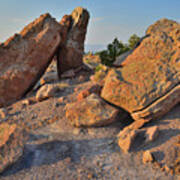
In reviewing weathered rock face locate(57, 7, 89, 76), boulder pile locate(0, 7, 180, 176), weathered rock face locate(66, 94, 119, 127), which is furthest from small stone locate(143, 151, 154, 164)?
weathered rock face locate(57, 7, 89, 76)

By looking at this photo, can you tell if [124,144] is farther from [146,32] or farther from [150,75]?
[146,32]

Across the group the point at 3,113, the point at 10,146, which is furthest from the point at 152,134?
the point at 3,113

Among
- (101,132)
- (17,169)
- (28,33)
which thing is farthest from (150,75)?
(28,33)

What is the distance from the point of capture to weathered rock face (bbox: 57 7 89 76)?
15727mm

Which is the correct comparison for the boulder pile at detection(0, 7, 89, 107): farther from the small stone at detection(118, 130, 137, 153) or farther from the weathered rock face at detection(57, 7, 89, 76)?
the small stone at detection(118, 130, 137, 153)

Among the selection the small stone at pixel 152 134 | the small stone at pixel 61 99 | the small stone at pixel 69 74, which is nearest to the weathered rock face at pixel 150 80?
the small stone at pixel 152 134

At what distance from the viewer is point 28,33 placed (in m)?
13.8

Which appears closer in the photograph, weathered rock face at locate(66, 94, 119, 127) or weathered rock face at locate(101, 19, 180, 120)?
weathered rock face at locate(101, 19, 180, 120)

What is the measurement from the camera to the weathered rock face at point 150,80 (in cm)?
899

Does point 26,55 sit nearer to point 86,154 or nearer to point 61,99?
point 61,99

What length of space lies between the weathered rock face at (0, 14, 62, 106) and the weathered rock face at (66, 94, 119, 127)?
5.49m

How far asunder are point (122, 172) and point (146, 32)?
10.1m

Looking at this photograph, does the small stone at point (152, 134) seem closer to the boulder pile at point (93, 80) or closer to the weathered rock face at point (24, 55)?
the boulder pile at point (93, 80)

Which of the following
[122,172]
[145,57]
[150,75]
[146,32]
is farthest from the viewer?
[146,32]
